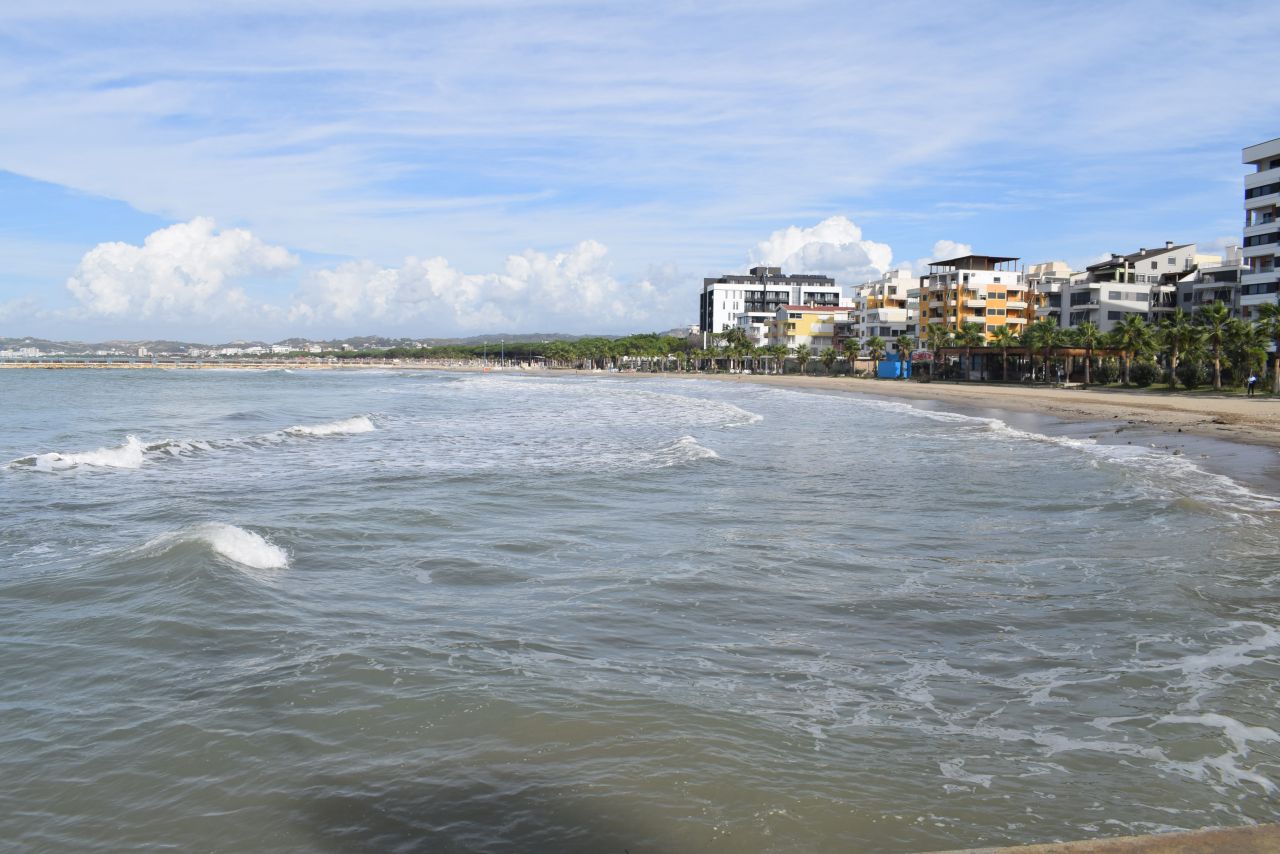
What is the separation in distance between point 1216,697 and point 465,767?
20.3 feet

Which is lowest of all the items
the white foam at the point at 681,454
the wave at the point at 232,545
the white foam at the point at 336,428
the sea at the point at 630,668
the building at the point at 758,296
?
the sea at the point at 630,668

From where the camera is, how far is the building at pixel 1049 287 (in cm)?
9712

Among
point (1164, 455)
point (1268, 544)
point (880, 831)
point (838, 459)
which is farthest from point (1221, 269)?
point (880, 831)

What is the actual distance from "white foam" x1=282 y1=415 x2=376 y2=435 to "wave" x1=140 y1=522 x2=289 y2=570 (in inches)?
778

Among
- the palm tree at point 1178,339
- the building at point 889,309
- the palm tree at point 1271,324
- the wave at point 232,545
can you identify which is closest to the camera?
the wave at point 232,545

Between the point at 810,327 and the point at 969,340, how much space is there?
48687mm

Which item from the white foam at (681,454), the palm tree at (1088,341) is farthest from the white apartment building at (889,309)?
the white foam at (681,454)

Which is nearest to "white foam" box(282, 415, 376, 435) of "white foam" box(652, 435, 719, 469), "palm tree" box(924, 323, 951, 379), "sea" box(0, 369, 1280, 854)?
"white foam" box(652, 435, 719, 469)

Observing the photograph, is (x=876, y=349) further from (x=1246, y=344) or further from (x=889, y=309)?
(x=1246, y=344)

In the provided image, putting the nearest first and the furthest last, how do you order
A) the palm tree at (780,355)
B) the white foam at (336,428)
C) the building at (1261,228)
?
the white foam at (336,428), the building at (1261,228), the palm tree at (780,355)

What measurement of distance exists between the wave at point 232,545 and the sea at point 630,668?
110 mm

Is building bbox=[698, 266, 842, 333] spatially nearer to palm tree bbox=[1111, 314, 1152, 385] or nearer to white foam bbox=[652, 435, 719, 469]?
palm tree bbox=[1111, 314, 1152, 385]

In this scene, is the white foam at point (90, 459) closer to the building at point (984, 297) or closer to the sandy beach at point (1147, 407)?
the sandy beach at point (1147, 407)

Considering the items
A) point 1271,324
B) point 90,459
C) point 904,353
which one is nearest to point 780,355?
point 904,353
